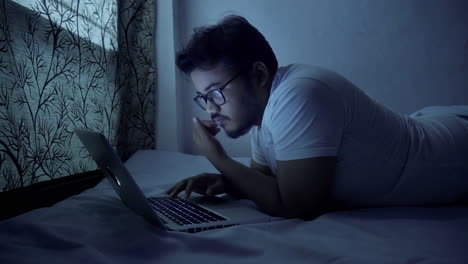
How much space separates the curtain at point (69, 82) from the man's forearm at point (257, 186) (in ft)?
2.41

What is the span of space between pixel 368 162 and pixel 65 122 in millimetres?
1188

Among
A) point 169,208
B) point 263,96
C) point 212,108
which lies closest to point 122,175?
point 169,208

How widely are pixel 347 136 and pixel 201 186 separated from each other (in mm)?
471

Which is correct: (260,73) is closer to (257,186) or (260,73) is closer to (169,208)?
(257,186)

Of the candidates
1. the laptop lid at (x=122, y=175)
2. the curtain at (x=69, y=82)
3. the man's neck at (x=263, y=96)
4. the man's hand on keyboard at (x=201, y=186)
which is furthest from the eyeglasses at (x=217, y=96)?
the curtain at (x=69, y=82)

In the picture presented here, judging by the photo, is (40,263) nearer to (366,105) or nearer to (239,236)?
(239,236)

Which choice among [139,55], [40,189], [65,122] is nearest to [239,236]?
[40,189]

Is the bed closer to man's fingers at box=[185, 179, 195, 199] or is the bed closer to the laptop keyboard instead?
the laptop keyboard

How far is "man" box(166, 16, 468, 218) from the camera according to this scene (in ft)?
2.48

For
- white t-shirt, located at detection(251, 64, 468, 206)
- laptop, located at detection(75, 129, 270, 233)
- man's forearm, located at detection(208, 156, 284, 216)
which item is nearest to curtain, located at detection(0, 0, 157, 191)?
laptop, located at detection(75, 129, 270, 233)

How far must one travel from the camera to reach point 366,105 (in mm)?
844

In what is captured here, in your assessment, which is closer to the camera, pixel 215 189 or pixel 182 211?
pixel 182 211

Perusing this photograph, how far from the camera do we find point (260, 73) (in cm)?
101

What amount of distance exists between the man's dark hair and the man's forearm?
12.0 inches
